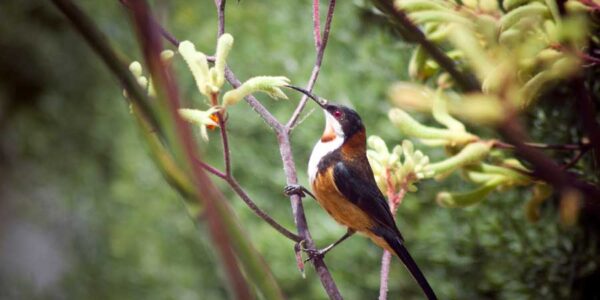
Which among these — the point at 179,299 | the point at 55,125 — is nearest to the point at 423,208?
the point at 179,299

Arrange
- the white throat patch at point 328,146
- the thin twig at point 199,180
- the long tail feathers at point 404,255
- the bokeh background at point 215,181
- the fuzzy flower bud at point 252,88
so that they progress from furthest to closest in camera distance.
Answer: the bokeh background at point 215,181 < the white throat patch at point 328,146 < the long tail feathers at point 404,255 < the fuzzy flower bud at point 252,88 < the thin twig at point 199,180

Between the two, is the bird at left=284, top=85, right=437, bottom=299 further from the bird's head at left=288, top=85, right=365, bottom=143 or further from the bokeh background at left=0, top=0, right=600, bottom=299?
the bokeh background at left=0, top=0, right=600, bottom=299

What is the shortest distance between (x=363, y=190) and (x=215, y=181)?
2.63 feet

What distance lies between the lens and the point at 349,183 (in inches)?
27.6

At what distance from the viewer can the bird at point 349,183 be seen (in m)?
0.66

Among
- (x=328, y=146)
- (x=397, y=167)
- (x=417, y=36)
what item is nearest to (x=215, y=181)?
(x=328, y=146)

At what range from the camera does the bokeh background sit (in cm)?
95

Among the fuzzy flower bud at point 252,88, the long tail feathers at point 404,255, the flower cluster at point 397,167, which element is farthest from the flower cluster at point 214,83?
the long tail feathers at point 404,255

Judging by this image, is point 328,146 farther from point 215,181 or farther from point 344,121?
point 215,181

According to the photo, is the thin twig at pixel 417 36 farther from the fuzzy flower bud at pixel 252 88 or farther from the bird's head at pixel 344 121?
the bird's head at pixel 344 121

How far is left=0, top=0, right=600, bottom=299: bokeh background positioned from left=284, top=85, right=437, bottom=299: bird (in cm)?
15

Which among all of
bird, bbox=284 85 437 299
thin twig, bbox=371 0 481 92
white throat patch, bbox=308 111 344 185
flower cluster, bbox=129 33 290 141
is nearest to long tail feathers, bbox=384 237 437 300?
bird, bbox=284 85 437 299

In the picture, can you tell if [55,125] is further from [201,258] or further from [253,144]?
[253,144]

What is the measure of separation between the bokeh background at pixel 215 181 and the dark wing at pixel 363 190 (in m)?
0.19
